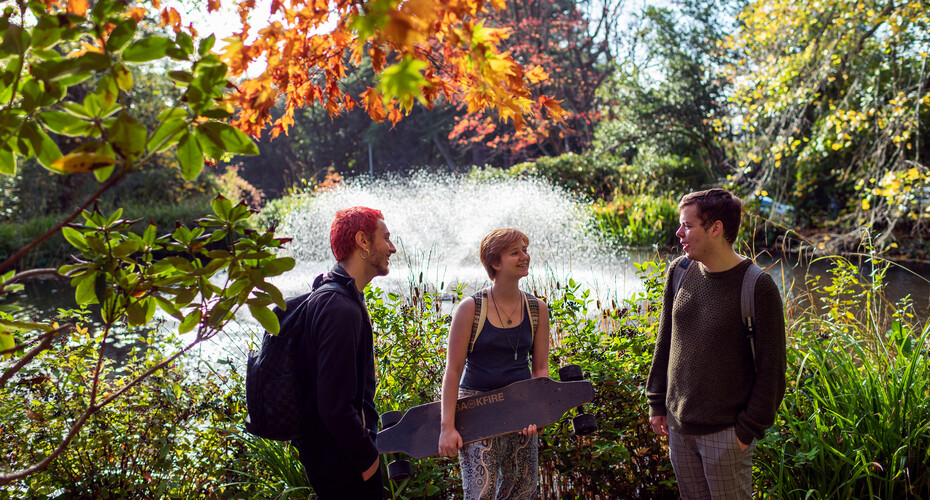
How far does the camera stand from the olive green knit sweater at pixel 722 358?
6.98 feet

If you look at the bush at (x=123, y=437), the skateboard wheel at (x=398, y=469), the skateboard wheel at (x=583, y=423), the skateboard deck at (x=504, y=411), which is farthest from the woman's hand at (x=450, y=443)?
the bush at (x=123, y=437)

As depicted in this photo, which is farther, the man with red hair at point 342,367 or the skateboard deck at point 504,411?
the skateboard deck at point 504,411

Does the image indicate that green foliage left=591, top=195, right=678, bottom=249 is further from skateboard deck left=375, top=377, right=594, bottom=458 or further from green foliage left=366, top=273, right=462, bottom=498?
skateboard deck left=375, top=377, right=594, bottom=458

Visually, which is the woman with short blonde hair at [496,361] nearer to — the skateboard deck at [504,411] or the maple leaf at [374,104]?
the skateboard deck at [504,411]

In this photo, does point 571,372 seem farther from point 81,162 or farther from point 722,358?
point 81,162

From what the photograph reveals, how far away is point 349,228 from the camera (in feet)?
7.22

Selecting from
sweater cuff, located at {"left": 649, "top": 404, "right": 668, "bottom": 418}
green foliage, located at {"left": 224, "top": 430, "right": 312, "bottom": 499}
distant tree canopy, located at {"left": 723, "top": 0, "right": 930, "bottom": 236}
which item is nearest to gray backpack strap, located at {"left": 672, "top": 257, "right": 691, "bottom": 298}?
sweater cuff, located at {"left": 649, "top": 404, "right": 668, "bottom": 418}

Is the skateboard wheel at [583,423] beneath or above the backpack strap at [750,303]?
beneath

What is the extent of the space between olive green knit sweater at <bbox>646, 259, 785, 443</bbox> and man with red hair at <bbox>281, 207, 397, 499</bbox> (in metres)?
1.11

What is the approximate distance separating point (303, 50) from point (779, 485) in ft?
7.80

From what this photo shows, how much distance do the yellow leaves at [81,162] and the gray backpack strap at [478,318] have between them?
1.55 metres

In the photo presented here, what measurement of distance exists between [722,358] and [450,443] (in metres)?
1.00

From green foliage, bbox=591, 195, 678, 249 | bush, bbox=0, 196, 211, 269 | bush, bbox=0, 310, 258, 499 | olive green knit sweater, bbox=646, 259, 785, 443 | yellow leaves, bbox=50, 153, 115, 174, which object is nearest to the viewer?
yellow leaves, bbox=50, 153, 115, 174

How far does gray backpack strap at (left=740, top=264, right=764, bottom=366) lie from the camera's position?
7.07 ft
